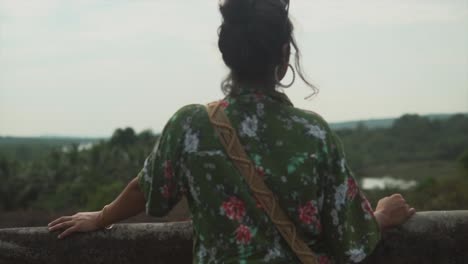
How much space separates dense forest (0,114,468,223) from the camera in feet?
160

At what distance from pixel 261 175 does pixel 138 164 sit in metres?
54.6

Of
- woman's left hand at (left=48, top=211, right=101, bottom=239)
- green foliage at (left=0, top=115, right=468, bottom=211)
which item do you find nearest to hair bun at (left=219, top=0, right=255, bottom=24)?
woman's left hand at (left=48, top=211, right=101, bottom=239)

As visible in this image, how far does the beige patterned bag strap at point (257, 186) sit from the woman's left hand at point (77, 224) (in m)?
0.82

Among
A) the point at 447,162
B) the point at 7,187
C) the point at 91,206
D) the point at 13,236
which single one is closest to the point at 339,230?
the point at 13,236

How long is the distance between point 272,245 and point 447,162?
8271 centimetres

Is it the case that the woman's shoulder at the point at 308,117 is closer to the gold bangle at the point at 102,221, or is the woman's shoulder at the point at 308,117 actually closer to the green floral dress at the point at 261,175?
the green floral dress at the point at 261,175

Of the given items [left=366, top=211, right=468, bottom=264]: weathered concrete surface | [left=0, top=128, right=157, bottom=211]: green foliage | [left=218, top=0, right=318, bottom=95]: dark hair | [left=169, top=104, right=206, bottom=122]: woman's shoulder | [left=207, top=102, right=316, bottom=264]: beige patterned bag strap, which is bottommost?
[left=0, top=128, right=157, bottom=211]: green foliage

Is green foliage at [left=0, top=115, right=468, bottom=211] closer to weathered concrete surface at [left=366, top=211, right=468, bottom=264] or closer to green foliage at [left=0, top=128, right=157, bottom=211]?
green foliage at [left=0, top=128, right=157, bottom=211]

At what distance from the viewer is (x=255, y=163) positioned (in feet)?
6.25

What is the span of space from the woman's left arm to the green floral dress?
15 cm

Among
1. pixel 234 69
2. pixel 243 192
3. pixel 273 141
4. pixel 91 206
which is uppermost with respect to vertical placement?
pixel 234 69

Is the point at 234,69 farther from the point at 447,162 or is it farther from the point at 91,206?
the point at 447,162

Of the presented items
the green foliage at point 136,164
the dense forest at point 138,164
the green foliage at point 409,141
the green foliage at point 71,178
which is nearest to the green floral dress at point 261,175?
the dense forest at point 138,164

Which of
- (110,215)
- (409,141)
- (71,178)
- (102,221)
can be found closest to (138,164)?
(71,178)
